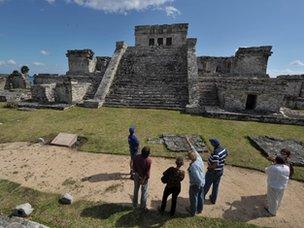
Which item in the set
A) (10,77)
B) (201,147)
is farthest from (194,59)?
(10,77)

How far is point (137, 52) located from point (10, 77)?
18112 millimetres

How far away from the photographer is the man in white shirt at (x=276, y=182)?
17.2 ft

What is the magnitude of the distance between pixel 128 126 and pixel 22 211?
7274mm

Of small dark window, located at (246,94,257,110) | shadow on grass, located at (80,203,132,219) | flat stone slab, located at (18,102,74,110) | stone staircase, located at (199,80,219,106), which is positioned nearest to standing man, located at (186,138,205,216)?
shadow on grass, located at (80,203,132,219)

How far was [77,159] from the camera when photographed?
818cm

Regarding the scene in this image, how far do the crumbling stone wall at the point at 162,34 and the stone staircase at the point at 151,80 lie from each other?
9.50 metres

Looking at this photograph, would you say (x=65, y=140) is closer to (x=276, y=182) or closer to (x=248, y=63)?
(x=276, y=182)

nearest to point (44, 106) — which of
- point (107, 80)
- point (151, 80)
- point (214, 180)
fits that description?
point (107, 80)

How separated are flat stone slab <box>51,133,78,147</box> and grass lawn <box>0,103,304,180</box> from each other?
0.67 meters

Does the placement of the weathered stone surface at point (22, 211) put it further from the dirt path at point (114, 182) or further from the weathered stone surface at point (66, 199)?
Result: the dirt path at point (114, 182)

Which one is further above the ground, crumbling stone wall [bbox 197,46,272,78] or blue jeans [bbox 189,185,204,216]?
crumbling stone wall [bbox 197,46,272,78]

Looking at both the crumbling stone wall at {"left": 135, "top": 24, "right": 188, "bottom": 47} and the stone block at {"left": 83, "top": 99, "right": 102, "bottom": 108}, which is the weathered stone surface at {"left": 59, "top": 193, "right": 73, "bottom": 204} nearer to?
the stone block at {"left": 83, "top": 99, "right": 102, "bottom": 108}

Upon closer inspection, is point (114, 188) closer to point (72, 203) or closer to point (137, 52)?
point (72, 203)

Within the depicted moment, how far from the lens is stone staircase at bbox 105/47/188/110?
1731 cm
